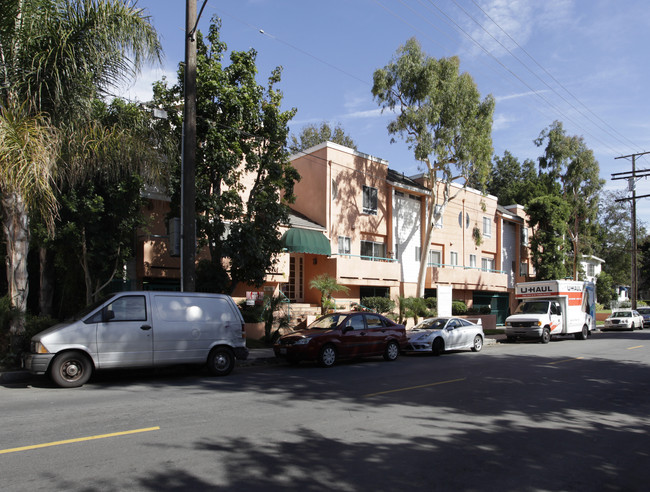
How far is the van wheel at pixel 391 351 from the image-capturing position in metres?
15.3

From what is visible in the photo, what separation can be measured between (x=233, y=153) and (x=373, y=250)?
13.5 m

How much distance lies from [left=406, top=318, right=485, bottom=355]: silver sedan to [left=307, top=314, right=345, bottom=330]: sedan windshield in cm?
360

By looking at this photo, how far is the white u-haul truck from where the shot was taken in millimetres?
23094

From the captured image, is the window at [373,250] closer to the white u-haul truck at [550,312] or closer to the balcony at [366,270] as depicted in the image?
the balcony at [366,270]

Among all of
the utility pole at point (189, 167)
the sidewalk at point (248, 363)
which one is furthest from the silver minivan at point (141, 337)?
the utility pole at point (189, 167)

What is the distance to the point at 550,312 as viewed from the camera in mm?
23578

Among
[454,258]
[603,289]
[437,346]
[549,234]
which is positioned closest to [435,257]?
[454,258]

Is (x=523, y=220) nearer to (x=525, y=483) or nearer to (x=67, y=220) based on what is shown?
(x=67, y=220)

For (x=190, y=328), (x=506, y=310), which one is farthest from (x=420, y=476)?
(x=506, y=310)

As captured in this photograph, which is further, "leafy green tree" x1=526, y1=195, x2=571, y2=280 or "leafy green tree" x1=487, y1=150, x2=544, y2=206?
"leafy green tree" x1=487, y1=150, x2=544, y2=206

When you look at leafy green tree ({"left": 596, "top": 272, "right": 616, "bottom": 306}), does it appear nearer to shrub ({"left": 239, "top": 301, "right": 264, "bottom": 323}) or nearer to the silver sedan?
the silver sedan

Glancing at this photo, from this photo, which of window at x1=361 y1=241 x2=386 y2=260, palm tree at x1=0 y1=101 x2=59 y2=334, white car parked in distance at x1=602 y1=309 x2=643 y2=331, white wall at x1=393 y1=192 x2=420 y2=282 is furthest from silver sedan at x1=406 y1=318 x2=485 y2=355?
white car parked in distance at x1=602 y1=309 x2=643 y2=331

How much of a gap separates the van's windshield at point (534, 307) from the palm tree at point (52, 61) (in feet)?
66.0

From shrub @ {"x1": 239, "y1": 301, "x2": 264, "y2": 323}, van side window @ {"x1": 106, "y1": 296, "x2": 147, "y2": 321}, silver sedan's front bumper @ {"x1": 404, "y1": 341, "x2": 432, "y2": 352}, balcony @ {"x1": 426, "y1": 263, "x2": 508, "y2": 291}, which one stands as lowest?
silver sedan's front bumper @ {"x1": 404, "y1": 341, "x2": 432, "y2": 352}
